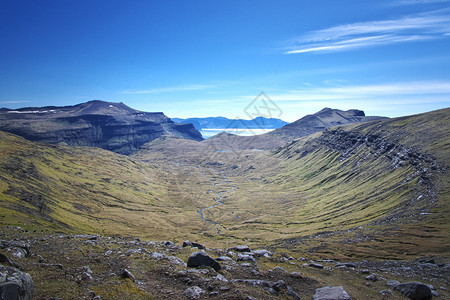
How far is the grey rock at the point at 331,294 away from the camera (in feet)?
96.6

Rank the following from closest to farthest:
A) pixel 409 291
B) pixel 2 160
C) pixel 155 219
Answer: pixel 409 291
pixel 2 160
pixel 155 219

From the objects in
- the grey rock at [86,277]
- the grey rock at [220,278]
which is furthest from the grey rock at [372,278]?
the grey rock at [86,277]

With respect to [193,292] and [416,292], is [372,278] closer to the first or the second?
[416,292]

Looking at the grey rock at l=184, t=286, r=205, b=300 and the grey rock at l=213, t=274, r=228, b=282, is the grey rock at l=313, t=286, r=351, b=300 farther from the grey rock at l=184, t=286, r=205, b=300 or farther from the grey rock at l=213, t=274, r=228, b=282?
the grey rock at l=184, t=286, r=205, b=300

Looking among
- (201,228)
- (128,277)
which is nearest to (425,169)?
(201,228)

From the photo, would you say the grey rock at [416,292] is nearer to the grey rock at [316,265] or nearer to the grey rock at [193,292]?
the grey rock at [316,265]

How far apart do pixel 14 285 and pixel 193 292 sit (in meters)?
16.1

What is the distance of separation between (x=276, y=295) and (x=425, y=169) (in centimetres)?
16014

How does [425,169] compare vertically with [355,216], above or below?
above

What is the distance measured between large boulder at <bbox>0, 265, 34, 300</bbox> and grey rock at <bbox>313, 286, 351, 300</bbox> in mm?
29958

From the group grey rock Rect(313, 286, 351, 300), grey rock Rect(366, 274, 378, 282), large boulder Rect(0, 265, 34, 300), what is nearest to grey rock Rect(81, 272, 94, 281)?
large boulder Rect(0, 265, 34, 300)

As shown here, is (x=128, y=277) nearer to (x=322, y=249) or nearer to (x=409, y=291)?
(x=409, y=291)

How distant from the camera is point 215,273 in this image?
113 feet

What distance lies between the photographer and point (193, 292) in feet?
91.4
